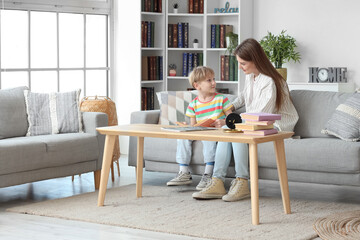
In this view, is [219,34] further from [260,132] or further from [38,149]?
[260,132]

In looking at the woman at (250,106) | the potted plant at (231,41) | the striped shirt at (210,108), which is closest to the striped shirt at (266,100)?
the woman at (250,106)

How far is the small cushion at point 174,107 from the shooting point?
5062 millimetres

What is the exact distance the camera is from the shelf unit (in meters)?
6.77

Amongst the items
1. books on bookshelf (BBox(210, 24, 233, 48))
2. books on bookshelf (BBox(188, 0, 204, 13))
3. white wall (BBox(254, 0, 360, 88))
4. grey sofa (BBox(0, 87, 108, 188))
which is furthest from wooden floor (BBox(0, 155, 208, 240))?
white wall (BBox(254, 0, 360, 88))

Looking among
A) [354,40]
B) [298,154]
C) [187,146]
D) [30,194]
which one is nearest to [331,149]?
[298,154]

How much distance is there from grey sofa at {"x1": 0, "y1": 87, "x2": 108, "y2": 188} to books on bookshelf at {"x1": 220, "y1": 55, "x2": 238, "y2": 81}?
7.18 ft

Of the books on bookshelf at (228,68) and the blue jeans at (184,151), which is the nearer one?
the blue jeans at (184,151)

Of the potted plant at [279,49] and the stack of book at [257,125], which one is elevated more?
the potted plant at [279,49]

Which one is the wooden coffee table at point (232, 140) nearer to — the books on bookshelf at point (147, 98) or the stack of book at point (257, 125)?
the stack of book at point (257, 125)

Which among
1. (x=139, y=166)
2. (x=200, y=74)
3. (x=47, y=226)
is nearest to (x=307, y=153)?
(x=200, y=74)

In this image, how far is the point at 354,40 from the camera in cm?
636

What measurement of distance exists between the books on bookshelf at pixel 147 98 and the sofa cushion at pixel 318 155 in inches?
104

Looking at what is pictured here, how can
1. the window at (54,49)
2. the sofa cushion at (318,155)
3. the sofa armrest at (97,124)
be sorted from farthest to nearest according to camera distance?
1. the window at (54,49)
2. the sofa armrest at (97,124)
3. the sofa cushion at (318,155)

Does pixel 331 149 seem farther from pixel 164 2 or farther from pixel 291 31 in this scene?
pixel 164 2
